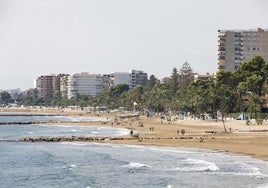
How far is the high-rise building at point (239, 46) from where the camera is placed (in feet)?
546

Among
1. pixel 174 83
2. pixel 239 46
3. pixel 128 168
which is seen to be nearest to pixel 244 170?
pixel 128 168

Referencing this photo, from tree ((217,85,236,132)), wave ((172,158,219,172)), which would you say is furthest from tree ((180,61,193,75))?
wave ((172,158,219,172))

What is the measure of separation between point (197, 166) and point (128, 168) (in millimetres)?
5258

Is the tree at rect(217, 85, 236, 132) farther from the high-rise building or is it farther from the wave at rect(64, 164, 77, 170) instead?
the high-rise building

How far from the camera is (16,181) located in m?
38.8

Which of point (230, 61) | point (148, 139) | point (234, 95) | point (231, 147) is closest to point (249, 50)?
point (230, 61)

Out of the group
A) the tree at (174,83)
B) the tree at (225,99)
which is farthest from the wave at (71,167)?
the tree at (174,83)

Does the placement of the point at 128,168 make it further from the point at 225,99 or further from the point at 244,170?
the point at 225,99

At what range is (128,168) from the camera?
4338 centimetres

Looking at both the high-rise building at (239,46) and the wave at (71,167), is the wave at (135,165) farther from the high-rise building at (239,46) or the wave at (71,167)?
the high-rise building at (239,46)

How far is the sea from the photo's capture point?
118 ft

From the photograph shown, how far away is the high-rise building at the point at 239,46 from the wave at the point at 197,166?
122164 mm

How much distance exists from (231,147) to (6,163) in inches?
842

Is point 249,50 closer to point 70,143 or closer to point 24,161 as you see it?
point 70,143
